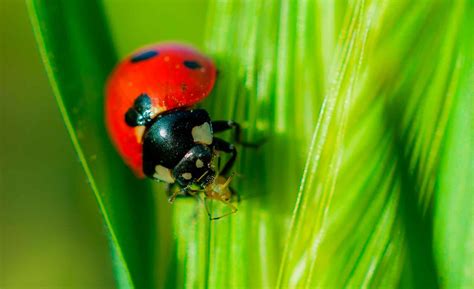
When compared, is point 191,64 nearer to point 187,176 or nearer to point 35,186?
point 187,176

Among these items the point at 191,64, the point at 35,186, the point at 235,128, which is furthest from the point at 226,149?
the point at 35,186

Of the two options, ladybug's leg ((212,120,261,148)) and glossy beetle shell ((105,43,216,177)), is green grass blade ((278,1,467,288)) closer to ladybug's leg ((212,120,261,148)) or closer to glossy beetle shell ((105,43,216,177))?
ladybug's leg ((212,120,261,148))

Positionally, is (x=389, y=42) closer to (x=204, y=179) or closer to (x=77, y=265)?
(x=204, y=179)

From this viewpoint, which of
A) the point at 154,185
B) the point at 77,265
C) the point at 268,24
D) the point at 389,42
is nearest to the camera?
the point at 389,42

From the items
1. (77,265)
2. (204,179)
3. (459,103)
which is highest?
(459,103)

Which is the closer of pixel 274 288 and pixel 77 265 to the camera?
pixel 274 288

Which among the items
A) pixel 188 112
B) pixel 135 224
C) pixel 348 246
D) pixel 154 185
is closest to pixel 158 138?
pixel 188 112

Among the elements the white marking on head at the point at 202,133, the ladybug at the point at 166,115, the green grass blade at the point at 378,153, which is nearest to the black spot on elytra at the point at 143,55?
the ladybug at the point at 166,115

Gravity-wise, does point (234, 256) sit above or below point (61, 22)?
below
